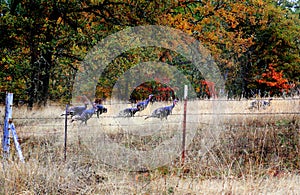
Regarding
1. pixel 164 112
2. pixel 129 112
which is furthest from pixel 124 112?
pixel 164 112

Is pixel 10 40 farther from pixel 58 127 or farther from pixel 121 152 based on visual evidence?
pixel 121 152

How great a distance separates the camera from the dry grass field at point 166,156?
440cm

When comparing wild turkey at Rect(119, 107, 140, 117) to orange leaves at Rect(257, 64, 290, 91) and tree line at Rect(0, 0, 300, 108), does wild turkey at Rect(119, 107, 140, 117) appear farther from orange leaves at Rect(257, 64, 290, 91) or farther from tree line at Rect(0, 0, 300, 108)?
orange leaves at Rect(257, 64, 290, 91)

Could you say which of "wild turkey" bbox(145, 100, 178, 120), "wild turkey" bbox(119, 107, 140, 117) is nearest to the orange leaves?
"wild turkey" bbox(145, 100, 178, 120)

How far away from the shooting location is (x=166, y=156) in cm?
592

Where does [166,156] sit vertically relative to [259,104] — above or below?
below

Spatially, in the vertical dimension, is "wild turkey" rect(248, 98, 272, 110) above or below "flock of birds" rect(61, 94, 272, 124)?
above

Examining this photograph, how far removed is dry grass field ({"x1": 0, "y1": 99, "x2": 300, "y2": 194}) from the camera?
4398 millimetres

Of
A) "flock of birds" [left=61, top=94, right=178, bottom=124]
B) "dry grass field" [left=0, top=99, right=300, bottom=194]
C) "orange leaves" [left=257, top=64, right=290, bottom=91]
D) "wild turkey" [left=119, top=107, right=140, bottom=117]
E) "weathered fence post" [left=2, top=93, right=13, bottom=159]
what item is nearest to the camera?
"dry grass field" [left=0, top=99, right=300, bottom=194]

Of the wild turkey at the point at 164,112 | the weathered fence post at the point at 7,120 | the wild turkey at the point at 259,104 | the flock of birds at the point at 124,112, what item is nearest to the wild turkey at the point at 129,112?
the flock of birds at the point at 124,112

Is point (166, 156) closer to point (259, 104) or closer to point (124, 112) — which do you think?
point (124, 112)

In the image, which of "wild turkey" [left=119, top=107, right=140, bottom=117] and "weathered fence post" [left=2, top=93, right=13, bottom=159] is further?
"wild turkey" [left=119, top=107, right=140, bottom=117]

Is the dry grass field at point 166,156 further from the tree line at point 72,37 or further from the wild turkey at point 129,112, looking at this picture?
the tree line at point 72,37

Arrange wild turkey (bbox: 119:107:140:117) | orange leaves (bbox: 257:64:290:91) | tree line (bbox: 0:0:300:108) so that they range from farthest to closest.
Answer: orange leaves (bbox: 257:64:290:91), tree line (bbox: 0:0:300:108), wild turkey (bbox: 119:107:140:117)
